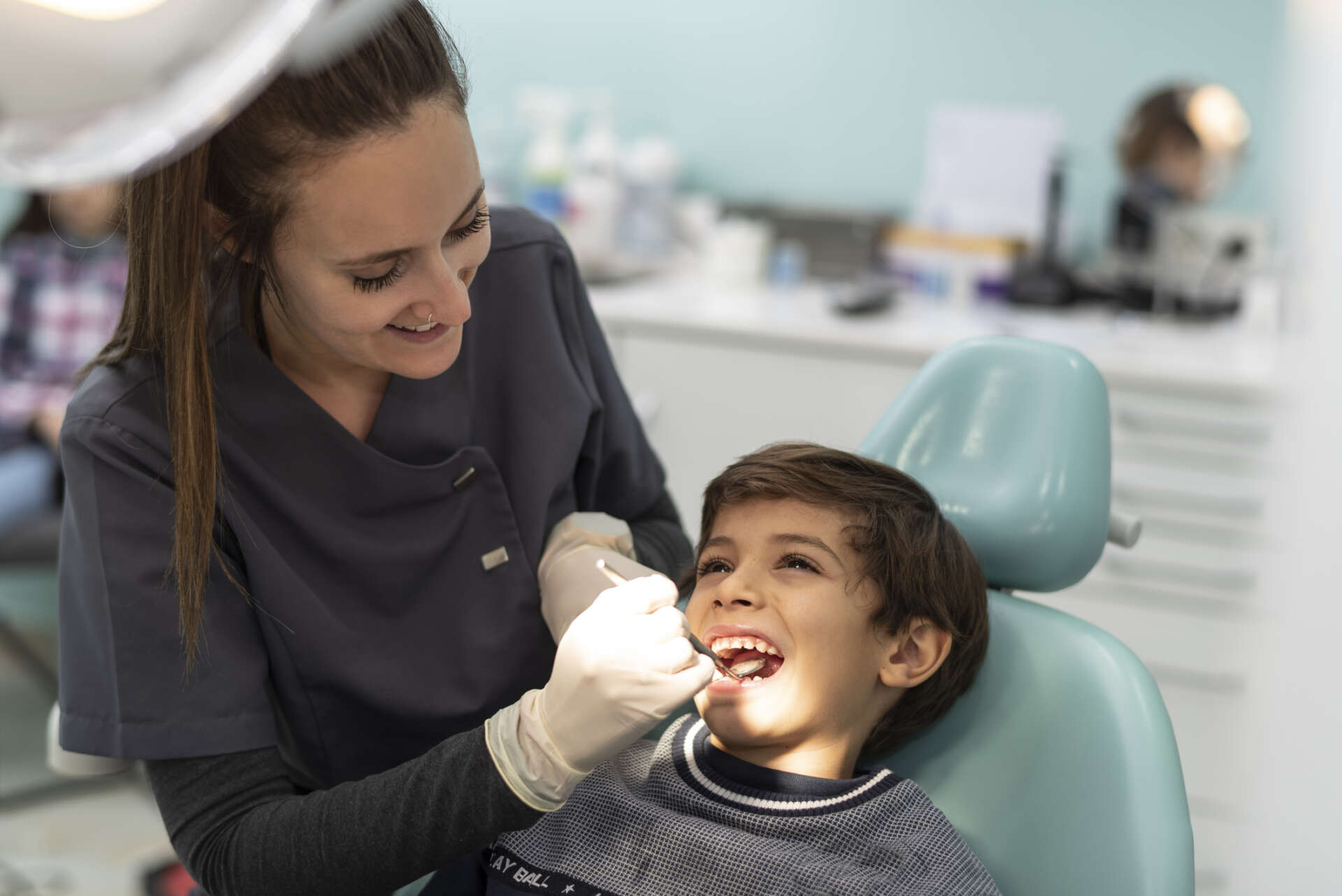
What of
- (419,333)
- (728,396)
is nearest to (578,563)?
(419,333)

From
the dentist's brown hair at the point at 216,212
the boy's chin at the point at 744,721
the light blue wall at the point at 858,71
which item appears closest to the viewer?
the dentist's brown hair at the point at 216,212

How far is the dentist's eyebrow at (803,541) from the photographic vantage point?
1.18 m

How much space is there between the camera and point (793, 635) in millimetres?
1148

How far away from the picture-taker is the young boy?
1062mm

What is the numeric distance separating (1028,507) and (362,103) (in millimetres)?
741

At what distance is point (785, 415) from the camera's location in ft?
A: 7.64

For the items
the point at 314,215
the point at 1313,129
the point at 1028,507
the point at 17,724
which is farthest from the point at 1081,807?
the point at 17,724

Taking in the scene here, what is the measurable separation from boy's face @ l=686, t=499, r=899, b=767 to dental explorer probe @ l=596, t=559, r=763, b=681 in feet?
0.03

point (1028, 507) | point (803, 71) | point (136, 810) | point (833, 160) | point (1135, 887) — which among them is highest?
point (803, 71)

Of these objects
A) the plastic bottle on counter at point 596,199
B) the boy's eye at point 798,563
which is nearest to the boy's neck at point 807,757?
the boy's eye at point 798,563

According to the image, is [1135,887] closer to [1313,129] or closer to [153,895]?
[1313,129]

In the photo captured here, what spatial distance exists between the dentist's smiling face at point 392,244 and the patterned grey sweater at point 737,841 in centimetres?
45

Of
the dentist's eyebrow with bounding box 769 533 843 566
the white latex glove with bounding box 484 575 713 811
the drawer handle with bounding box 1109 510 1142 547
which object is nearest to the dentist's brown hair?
the white latex glove with bounding box 484 575 713 811

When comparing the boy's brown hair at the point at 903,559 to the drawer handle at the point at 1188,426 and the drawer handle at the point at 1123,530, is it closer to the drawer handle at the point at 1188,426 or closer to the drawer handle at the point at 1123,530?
the drawer handle at the point at 1123,530
